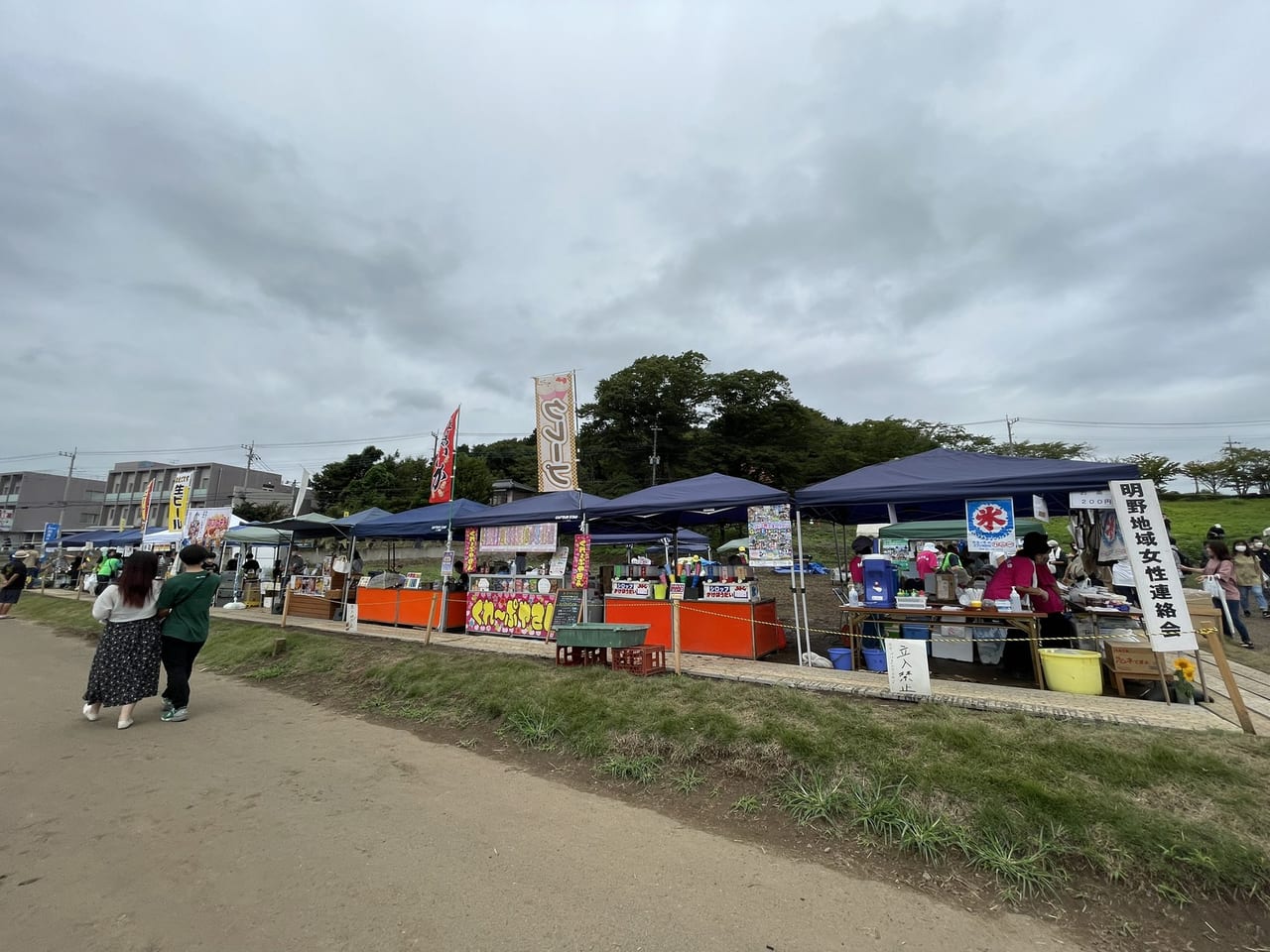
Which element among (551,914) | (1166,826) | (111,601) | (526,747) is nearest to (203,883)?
(551,914)

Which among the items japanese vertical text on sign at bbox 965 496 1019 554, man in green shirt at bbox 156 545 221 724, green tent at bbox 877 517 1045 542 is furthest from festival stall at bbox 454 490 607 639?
green tent at bbox 877 517 1045 542

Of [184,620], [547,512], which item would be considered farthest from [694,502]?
[184,620]

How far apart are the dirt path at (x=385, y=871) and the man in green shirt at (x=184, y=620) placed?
1.00 m

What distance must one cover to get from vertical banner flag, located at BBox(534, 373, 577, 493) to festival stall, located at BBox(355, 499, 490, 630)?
1930 millimetres

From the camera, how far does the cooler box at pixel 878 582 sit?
A: 6.89 meters

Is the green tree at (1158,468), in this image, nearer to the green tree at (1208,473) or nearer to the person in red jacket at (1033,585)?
the green tree at (1208,473)

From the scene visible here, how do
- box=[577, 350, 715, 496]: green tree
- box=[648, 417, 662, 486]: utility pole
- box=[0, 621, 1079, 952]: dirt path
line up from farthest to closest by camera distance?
box=[577, 350, 715, 496]: green tree → box=[648, 417, 662, 486]: utility pole → box=[0, 621, 1079, 952]: dirt path

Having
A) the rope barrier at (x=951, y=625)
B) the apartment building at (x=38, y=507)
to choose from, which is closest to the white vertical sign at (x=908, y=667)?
the rope barrier at (x=951, y=625)

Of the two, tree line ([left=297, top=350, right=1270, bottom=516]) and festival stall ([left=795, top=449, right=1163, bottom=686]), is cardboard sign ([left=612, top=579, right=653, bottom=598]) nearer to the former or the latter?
festival stall ([left=795, top=449, right=1163, bottom=686])

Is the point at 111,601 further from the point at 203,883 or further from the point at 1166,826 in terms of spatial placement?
the point at 1166,826

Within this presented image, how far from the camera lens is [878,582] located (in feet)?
22.7

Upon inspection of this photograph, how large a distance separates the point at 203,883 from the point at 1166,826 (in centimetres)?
513

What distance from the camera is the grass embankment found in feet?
9.61

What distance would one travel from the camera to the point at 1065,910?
2.72 metres
